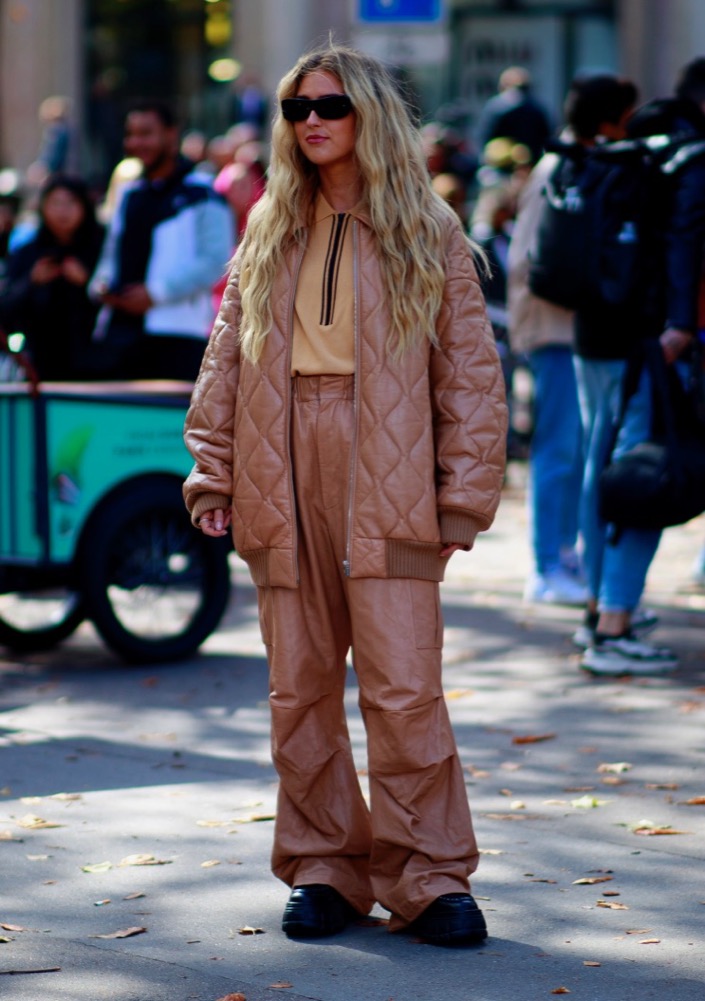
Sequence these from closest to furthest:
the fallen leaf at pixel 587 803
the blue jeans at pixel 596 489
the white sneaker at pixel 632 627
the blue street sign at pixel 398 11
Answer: the fallen leaf at pixel 587 803, the blue jeans at pixel 596 489, the white sneaker at pixel 632 627, the blue street sign at pixel 398 11

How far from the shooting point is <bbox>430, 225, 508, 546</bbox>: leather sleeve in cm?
421

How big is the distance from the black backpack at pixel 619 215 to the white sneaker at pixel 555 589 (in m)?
1.70

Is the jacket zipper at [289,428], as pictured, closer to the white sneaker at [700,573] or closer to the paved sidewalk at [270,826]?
the paved sidewalk at [270,826]

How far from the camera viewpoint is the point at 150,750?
6105 millimetres

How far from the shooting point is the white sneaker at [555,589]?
27.5 feet

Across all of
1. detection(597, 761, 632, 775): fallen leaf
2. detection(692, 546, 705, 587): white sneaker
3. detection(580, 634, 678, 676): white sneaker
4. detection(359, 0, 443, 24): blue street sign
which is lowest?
detection(692, 546, 705, 587): white sneaker

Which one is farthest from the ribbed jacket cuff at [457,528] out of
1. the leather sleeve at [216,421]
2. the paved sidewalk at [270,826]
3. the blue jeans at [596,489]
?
the blue jeans at [596,489]

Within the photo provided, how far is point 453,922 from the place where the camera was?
13.8 ft

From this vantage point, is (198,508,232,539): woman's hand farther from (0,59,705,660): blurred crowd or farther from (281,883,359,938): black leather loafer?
(0,59,705,660): blurred crowd

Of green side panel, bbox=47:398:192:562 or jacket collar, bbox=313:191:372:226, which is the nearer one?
jacket collar, bbox=313:191:372:226

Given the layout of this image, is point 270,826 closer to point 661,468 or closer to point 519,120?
point 661,468

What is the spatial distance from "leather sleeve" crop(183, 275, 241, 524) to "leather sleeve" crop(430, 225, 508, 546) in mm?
498

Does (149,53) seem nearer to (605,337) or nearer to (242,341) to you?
(605,337)

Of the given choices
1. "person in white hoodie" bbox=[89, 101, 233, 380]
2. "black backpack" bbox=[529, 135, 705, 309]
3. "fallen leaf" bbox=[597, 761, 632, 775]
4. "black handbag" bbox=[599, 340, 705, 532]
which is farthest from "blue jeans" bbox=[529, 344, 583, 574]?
"fallen leaf" bbox=[597, 761, 632, 775]
